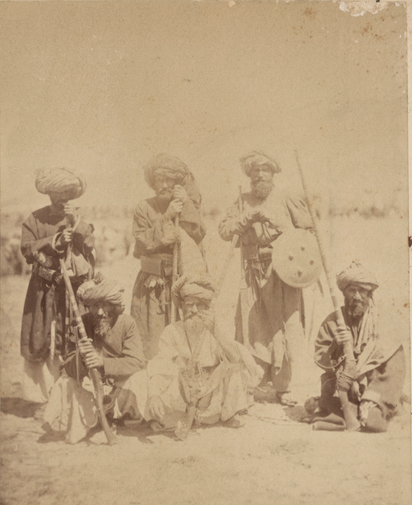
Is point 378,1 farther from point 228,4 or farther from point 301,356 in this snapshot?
point 301,356

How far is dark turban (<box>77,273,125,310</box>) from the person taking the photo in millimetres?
3783

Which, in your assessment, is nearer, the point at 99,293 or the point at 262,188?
the point at 99,293

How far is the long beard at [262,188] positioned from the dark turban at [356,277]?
26.2 inches

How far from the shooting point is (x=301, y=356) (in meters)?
A: 3.91

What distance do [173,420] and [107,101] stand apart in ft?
6.26

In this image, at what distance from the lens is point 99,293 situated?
3781 millimetres

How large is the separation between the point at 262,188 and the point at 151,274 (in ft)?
2.76

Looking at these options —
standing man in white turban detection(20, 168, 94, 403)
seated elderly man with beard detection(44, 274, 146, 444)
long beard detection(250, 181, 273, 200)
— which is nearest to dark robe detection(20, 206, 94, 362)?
standing man in white turban detection(20, 168, 94, 403)

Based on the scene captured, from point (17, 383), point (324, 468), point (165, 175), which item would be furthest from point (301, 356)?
point (17, 383)

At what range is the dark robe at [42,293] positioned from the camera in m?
3.78

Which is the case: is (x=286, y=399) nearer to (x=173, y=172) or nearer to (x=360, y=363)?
(x=360, y=363)

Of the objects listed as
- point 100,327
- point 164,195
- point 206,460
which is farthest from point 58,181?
point 206,460

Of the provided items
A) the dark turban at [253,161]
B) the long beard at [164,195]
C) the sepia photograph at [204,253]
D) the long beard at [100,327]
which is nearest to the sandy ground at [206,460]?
the sepia photograph at [204,253]

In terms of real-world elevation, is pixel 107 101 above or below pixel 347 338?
above
